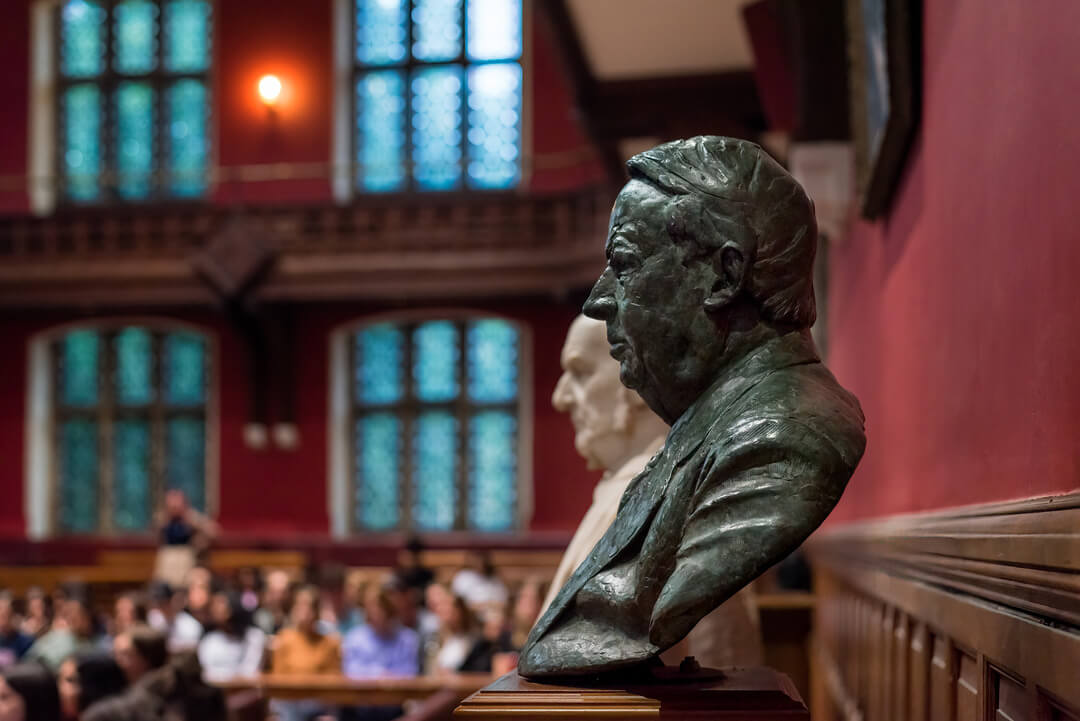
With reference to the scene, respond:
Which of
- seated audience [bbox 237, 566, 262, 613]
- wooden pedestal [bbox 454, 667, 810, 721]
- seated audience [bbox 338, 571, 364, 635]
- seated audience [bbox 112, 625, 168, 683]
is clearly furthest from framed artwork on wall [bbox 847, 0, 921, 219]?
seated audience [bbox 237, 566, 262, 613]

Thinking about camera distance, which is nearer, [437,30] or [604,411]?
[604,411]

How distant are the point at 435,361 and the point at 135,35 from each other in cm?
564

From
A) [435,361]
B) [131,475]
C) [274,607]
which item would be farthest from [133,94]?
[274,607]

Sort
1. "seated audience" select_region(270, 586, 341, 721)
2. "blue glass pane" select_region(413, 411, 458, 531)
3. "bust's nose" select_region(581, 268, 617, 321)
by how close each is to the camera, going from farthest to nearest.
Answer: "blue glass pane" select_region(413, 411, 458, 531) → "seated audience" select_region(270, 586, 341, 721) → "bust's nose" select_region(581, 268, 617, 321)

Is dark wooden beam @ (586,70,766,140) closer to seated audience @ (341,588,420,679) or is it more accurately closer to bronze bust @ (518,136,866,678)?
seated audience @ (341,588,420,679)

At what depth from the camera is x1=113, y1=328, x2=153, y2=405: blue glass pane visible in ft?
Answer: 55.1

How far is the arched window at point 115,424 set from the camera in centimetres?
1666

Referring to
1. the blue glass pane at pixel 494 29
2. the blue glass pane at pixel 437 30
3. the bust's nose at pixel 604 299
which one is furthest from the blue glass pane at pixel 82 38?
the bust's nose at pixel 604 299

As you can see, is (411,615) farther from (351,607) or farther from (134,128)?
(134,128)

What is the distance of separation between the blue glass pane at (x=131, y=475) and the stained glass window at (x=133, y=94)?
2.85 m

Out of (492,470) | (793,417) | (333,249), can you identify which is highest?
(333,249)

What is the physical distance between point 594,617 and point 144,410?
15.7m

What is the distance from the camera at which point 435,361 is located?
53.0 ft

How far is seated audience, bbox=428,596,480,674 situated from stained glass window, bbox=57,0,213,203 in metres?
9.92
